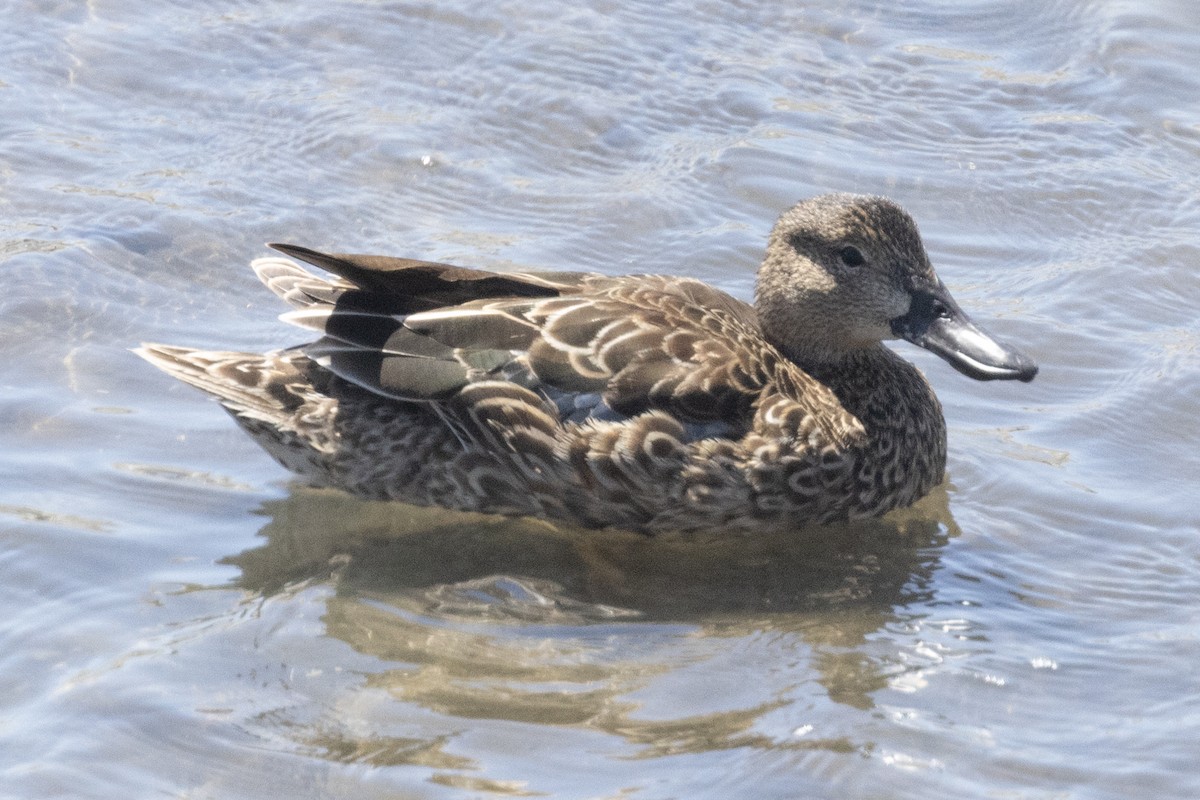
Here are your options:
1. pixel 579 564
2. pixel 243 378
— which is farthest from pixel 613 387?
pixel 243 378

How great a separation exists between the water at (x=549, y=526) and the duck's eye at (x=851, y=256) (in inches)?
41.2

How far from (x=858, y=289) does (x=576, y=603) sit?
1875 millimetres

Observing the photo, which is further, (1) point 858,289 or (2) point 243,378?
(1) point 858,289

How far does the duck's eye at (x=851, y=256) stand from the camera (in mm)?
7031

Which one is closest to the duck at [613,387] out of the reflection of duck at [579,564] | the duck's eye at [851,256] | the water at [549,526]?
the duck's eye at [851,256]

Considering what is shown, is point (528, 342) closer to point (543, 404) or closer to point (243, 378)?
point (543, 404)

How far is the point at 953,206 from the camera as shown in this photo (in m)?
9.30

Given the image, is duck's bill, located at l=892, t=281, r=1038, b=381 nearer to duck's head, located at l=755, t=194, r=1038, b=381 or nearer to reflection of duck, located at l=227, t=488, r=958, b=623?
duck's head, located at l=755, t=194, r=1038, b=381

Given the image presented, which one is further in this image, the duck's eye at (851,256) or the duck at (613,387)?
the duck's eye at (851,256)

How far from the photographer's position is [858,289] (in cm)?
706

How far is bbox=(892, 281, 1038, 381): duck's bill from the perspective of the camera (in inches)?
263

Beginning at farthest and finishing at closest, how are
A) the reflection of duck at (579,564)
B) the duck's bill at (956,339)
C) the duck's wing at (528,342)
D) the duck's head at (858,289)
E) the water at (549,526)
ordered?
1. the duck's head at (858,289)
2. the duck's bill at (956,339)
3. the duck's wing at (528,342)
4. the reflection of duck at (579,564)
5. the water at (549,526)

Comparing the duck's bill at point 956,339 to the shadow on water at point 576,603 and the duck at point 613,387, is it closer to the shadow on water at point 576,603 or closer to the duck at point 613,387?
the duck at point 613,387

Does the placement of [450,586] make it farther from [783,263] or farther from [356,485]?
[783,263]
